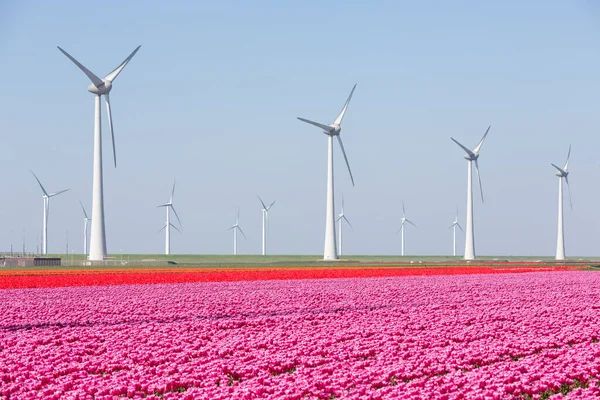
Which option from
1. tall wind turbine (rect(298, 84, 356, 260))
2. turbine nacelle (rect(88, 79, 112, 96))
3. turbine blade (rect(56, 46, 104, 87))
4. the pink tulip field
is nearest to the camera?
the pink tulip field

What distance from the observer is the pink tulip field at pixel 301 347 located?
12383mm

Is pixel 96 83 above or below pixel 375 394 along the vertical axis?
above

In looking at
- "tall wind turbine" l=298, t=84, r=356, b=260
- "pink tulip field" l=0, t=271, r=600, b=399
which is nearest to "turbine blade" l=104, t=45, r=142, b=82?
"tall wind turbine" l=298, t=84, r=356, b=260

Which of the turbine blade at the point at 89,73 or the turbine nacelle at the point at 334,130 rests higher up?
the turbine blade at the point at 89,73

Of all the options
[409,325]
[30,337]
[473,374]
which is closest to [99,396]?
[473,374]

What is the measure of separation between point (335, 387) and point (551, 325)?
10441 mm

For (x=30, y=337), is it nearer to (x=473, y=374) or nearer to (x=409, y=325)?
(x=409, y=325)

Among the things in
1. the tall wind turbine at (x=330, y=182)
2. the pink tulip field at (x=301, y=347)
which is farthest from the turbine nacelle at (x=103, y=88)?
Result: the pink tulip field at (x=301, y=347)

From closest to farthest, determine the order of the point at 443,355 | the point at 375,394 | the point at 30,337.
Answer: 1. the point at 375,394
2. the point at 443,355
3. the point at 30,337

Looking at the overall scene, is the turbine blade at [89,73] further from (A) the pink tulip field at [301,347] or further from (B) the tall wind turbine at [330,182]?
(A) the pink tulip field at [301,347]

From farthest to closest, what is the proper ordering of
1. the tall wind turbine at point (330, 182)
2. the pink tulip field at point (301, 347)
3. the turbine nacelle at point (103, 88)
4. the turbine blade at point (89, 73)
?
the tall wind turbine at point (330, 182) → the turbine nacelle at point (103, 88) → the turbine blade at point (89, 73) → the pink tulip field at point (301, 347)

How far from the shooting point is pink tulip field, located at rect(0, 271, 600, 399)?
12.4 m

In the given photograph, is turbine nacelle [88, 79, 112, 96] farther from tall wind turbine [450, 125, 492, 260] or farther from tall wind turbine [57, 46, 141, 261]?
tall wind turbine [450, 125, 492, 260]

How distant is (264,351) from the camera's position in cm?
1648
